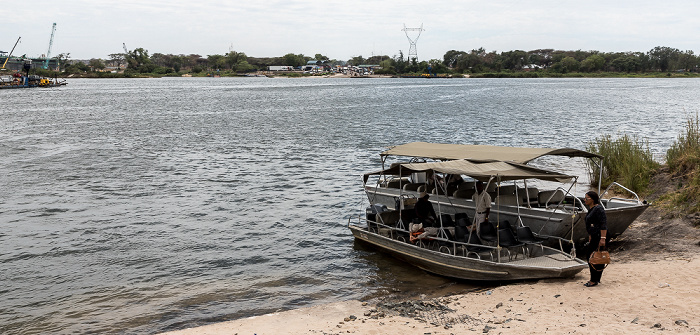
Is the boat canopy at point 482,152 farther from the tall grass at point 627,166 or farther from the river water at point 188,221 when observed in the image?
the tall grass at point 627,166

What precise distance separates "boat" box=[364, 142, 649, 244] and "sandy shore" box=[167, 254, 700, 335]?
1.91 m

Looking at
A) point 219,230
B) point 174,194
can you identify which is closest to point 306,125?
point 174,194

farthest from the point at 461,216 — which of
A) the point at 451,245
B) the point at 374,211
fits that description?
the point at 374,211

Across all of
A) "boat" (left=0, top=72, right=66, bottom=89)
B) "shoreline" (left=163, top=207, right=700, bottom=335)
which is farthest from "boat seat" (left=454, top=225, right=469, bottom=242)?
"boat" (left=0, top=72, right=66, bottom=89)

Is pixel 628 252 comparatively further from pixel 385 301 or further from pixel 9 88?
pixel 9 88

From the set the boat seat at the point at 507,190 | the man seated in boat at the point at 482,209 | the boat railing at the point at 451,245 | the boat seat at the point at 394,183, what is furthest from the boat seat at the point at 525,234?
the boat seat at the point at 394,183

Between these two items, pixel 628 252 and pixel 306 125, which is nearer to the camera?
pixel 628 252

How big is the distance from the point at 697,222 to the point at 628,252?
2.30 m

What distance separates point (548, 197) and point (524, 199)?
79 centimetres

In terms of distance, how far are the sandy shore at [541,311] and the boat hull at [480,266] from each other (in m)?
0.25

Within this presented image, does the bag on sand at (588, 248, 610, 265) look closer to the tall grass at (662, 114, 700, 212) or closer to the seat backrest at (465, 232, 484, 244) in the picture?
the seat backrest at (465, 232, 484, 244)

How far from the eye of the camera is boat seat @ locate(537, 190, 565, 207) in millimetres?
17547

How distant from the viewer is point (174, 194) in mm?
27281

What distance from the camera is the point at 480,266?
14266mm
